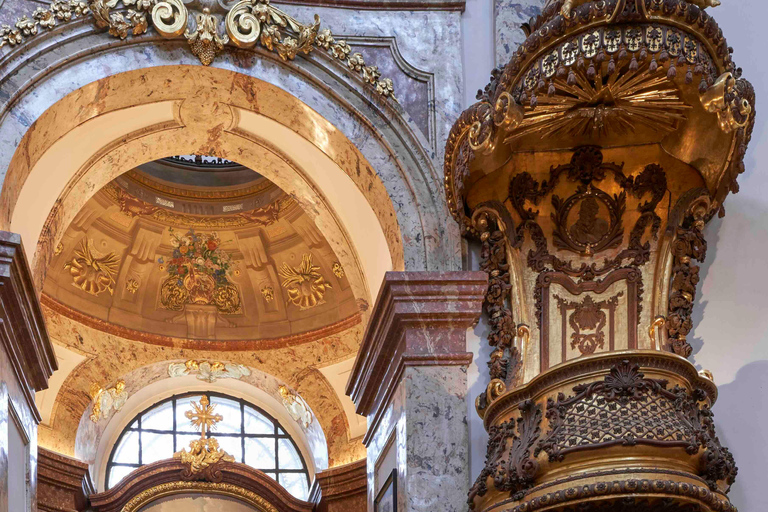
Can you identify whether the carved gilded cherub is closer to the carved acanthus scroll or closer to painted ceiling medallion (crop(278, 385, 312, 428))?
the carved acanthus scroll

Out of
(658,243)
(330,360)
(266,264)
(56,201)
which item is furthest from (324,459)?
(658,243)

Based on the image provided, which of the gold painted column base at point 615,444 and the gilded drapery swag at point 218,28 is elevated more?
the gilded drapery swag at point 218,28

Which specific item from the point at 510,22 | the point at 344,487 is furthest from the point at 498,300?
the point at 344,487

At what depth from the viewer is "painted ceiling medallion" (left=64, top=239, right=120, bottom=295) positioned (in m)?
11.7

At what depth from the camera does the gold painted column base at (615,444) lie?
5719mm

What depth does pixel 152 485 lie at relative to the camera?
11.8 meters

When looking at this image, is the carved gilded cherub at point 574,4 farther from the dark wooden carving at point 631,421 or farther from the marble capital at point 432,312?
the dark wooden carving at point 631,421

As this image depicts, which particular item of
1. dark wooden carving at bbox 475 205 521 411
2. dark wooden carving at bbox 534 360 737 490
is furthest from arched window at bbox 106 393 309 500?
dark wooden carving at bbox 534 360 737 490

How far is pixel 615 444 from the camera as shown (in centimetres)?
574

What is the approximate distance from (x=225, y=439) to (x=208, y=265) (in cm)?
181

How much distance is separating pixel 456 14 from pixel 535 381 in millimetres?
2842

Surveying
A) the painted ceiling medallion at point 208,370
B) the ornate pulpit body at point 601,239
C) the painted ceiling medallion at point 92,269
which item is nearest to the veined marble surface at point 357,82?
the ornate pulpit body at point 601,239

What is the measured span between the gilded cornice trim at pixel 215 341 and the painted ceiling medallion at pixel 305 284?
0.31 meters

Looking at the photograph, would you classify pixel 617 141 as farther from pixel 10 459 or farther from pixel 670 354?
pixel 10 459
